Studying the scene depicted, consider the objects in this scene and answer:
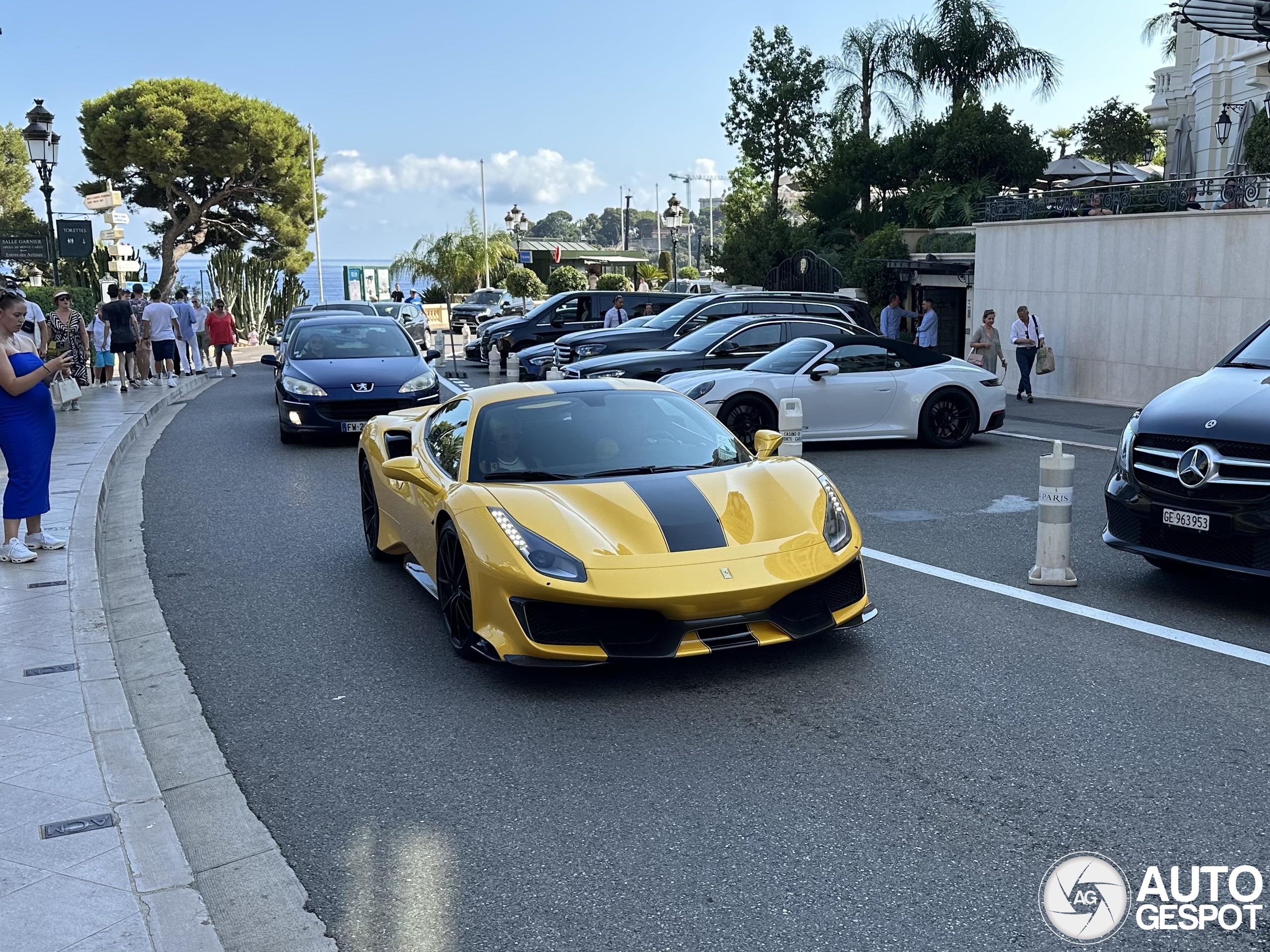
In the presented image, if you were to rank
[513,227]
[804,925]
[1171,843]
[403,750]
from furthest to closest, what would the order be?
[513,227]
[403,750]
[1171,843]
[804,925]

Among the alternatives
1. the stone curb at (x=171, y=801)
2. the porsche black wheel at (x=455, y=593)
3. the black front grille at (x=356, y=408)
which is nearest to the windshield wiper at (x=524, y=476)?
the porsche black wheel at (x=455, y=593)

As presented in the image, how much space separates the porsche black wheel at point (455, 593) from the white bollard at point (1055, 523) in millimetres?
3547

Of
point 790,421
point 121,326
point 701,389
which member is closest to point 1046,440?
point 701,389

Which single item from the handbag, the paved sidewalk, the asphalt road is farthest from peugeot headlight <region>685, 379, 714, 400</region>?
the paved sidewalk

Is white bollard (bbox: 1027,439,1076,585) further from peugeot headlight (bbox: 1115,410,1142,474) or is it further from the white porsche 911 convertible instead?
the white porsche 911 convertible

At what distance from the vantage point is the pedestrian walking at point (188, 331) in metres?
25.4

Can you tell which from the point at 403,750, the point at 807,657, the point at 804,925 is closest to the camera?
the point at 804,925

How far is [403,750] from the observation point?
499 centimetres

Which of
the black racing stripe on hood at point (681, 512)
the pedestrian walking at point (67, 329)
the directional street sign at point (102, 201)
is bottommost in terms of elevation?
the black racing stripe on hood at point (681, 512)

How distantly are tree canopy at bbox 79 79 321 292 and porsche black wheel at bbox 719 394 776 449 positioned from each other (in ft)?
136

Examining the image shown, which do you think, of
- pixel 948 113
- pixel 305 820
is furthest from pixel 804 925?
pixel 948 113

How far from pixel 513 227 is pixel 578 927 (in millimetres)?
50234

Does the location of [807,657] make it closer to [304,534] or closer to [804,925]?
[804,925]

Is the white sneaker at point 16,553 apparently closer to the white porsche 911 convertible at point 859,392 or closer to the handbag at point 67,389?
the handbag at point 67,389
